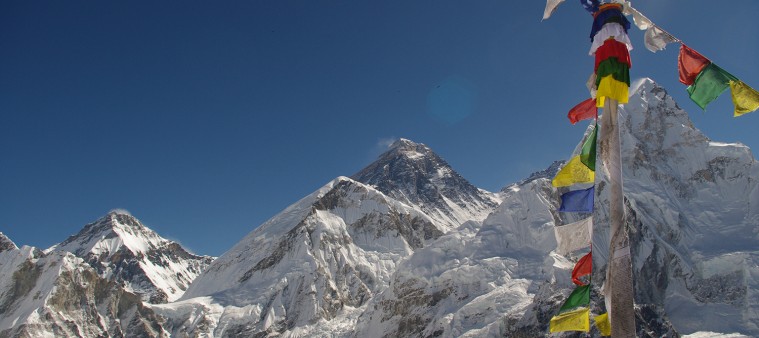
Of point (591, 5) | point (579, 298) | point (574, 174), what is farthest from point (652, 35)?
point (579, 298)

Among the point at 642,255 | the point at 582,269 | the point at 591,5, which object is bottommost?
the point at 582,269

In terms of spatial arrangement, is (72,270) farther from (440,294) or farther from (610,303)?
(610,303)

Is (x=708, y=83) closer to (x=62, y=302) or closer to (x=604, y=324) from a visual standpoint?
(x=604, y=324)

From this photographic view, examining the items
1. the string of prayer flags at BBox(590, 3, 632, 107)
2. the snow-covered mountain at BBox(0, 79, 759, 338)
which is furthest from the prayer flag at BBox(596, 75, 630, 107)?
the snow-covered mountain at BBox(0, 79, 759, 338)

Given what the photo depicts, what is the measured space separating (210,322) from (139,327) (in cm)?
1696

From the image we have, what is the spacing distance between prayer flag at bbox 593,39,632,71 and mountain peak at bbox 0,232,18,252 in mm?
211161

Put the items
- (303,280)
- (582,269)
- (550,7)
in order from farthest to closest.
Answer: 1. (303,280)
2. (550,7)
3. (582,269)

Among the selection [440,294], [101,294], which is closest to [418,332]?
[440,294]

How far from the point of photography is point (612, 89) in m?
11.2

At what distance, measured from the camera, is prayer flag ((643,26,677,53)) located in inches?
491

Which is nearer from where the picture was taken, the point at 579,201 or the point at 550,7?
the point at 579,201

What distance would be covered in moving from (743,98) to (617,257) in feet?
12.8

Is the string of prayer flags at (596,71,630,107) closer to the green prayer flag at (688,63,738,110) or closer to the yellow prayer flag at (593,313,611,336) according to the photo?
the green prayer flag at (688,63,738,110)

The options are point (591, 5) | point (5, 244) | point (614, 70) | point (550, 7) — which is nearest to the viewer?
point (614, 70)
